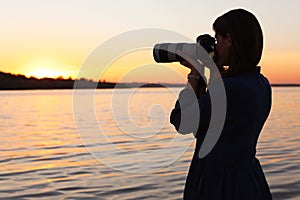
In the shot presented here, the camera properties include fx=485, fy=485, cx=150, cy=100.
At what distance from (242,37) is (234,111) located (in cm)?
41

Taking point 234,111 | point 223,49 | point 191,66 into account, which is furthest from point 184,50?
point 234,111

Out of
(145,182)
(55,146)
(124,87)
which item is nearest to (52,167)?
(145,182)

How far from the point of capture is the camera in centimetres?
280

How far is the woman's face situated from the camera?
0.06m

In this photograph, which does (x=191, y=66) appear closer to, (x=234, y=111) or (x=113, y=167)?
(x=234, y=111)

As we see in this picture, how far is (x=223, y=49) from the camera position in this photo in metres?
2.74

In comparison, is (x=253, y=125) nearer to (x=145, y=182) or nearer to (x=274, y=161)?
(x=145, y=182)

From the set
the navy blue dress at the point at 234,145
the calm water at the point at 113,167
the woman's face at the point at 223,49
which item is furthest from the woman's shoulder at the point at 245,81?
the calm water at the point at 113,167

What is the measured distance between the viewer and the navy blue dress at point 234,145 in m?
2.64

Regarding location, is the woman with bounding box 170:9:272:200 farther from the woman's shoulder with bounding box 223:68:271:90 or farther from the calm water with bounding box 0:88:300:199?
the calm water with bounding box 0:88:300:199

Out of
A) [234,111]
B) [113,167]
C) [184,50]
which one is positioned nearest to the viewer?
[234,111]

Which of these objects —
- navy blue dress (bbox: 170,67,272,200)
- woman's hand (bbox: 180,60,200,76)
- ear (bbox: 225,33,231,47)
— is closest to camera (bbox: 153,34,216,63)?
woman's hand (bbox: 180,60,200,76)

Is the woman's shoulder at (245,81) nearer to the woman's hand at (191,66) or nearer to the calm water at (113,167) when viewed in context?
the woman's hand at (191,66)

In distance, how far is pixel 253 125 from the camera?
2.71 m
